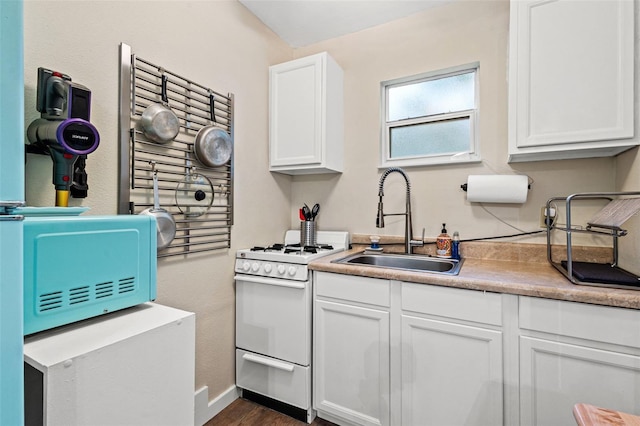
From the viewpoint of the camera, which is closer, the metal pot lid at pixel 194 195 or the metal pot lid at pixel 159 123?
the metal pot lid at pixel 159 123

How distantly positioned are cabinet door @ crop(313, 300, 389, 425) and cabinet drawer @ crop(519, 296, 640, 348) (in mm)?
625

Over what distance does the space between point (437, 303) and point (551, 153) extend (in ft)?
3.35

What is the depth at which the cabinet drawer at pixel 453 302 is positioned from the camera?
130cm

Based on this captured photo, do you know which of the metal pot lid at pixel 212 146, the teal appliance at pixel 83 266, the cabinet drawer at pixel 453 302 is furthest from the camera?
the metal pot lid at pixel 212 146

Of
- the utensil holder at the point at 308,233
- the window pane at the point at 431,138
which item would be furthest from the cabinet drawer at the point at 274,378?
the window pane at the point at 431,138

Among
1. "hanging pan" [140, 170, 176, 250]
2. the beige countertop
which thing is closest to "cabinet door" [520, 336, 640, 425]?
the beige countertop

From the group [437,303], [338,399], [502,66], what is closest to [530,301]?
[437,303]

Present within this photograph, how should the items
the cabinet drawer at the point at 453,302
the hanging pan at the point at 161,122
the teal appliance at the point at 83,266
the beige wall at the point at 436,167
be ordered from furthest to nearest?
the beige wall at the point at 436,167
the hanging pan at the point at 161,122
the cabinet drawer at the point at 453,302
the teal appliance at the point at 83,266

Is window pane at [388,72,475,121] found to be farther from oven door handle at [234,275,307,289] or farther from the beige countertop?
oven door handle at [234,275,307,289]

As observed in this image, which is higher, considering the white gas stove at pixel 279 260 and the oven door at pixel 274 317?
the white gas stove at pixel 279 260

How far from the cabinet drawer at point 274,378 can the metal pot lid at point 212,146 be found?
4.04 ft

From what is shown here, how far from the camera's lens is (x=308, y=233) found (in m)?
2.25

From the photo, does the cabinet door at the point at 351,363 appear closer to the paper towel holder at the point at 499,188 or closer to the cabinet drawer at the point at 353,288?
the cabinet drawer at the point at 353,288

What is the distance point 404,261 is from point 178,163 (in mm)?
1499
